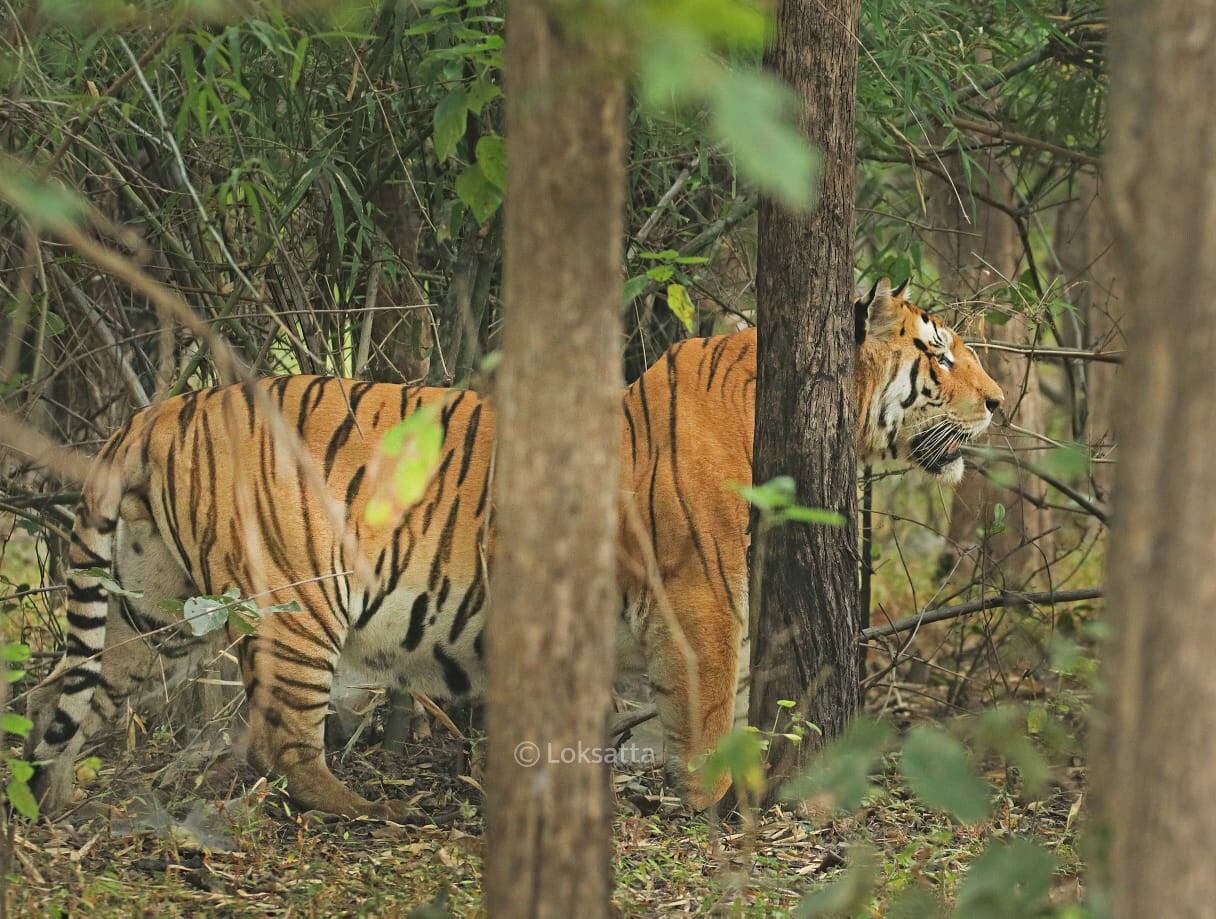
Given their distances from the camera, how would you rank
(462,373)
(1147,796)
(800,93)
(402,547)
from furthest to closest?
(462,373) < (402,547) < (800,93) < (1147,796)

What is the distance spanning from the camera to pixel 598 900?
2.16m

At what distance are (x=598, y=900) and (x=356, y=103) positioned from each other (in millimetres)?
3388

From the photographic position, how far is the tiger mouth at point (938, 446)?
4.98m

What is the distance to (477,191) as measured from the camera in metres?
3.09

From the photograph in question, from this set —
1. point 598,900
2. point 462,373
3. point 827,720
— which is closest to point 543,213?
point 598,900

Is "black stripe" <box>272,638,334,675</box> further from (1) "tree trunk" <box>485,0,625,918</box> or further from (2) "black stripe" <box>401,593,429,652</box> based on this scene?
(1) "tree trunk" <box>485,0,625,918</box>

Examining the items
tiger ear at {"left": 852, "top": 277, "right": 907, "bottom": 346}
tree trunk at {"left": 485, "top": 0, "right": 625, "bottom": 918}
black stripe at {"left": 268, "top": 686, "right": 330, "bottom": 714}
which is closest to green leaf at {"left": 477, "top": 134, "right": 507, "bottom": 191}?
tree trunk at {"left": 485, "top": 0, "right": 625, "bottom": 918}

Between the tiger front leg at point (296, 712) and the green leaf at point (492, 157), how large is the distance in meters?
1.93

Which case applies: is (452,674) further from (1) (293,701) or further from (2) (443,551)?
(1) (293,701)

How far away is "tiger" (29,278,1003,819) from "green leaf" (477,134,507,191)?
1513 mm

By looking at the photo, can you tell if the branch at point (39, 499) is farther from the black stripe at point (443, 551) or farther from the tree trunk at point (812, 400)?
the tree trunk at point (812, 400)

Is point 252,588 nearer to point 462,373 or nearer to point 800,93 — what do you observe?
point 462,373

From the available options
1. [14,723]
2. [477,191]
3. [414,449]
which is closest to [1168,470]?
[414,449]

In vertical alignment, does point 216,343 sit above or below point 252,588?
above
